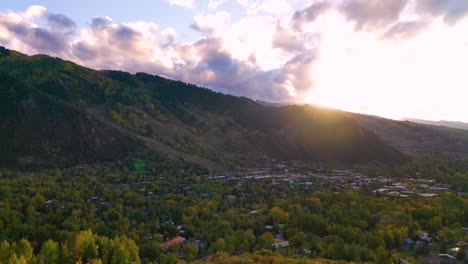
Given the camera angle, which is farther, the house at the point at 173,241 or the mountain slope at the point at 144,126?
the mountain slope at the point at 144,126

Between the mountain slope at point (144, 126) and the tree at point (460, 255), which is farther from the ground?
the mountain slope at point (144, 126)

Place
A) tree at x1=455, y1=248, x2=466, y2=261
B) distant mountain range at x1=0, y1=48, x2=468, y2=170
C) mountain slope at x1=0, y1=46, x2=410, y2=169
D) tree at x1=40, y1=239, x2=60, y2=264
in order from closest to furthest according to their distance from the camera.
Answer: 1. tree at x1=40, y1=239, x2=60, y2=264
2. tree at x1=455, y1=248, x2=466, y2=261
3. distant mountain range at x1=0, y1=48, x2=468, y2=170
4. mountain slope at x1=0, y1=46, x2=410, y2=169

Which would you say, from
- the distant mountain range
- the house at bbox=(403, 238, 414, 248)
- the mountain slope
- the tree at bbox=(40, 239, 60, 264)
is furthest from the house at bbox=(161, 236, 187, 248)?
the mountain slope

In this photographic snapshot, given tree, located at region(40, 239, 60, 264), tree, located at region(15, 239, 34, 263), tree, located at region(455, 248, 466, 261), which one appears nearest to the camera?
tree, located at region(15, 239, 34, 263)

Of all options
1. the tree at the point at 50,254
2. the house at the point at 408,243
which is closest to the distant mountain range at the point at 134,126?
the tree at the point at 50,254

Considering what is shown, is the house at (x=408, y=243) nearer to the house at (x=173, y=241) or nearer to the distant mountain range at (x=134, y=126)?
the house at (x=173, y=241)

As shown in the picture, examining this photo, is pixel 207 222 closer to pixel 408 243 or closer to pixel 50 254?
pixel 50 254

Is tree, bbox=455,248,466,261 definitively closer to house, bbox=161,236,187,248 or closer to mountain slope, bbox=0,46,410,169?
house, bbox=161,236,187,248
